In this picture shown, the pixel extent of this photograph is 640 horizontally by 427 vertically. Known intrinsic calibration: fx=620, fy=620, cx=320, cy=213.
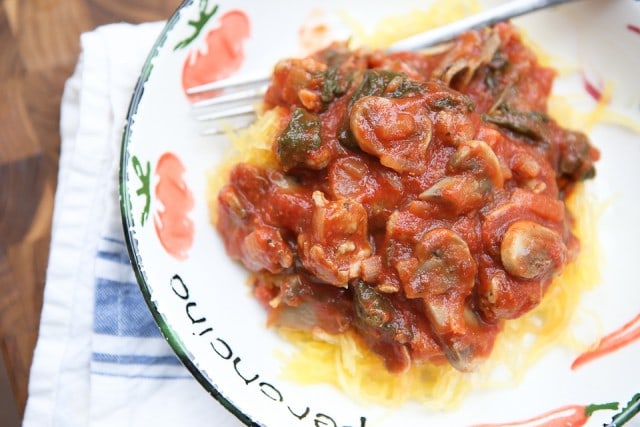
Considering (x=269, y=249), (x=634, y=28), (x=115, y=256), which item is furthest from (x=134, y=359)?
(x=634, y=28)

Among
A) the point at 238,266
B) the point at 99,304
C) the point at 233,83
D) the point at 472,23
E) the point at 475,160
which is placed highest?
the point at 472,23

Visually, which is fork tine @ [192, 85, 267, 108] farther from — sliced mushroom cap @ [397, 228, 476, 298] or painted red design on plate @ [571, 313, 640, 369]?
painted red design on plate @ [571, 313, 640, 369]

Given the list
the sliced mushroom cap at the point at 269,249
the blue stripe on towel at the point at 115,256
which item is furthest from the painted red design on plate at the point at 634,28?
the blue stripe on towel at the point at 115,256

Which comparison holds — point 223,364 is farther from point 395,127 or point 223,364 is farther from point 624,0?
point 624,0

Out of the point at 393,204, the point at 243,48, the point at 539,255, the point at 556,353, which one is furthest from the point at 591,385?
the point at 243,48

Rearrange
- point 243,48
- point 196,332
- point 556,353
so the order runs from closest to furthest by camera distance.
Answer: point 196,332
point 556,353
point 243,48

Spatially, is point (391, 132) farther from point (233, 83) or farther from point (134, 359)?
point (134, 359)
